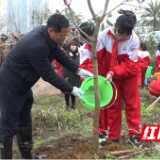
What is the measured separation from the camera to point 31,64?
299cm

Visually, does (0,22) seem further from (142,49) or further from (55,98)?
(142,49)

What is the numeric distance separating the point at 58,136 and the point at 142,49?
4.66 m

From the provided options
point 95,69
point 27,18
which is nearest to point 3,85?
point 95,69

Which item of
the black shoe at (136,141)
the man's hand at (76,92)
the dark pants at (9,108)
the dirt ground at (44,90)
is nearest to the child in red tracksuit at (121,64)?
the black shoe at (136,141)

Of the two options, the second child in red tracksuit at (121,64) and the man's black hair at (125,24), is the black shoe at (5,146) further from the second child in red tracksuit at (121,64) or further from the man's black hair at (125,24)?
the man's black hair at (125,24)

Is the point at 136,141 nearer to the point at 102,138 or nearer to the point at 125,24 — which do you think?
the point at 102,138

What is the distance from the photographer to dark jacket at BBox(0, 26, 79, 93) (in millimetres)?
2879

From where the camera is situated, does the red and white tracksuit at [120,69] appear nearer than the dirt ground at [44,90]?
Yes

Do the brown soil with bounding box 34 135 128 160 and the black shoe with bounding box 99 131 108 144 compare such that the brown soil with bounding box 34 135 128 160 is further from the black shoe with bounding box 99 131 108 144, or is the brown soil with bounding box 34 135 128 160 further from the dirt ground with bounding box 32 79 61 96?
the dirt ground with bounding box 32 79 61 96

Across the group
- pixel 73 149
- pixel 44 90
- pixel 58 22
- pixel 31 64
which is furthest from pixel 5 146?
pixel 44 90

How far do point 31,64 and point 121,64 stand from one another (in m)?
1.18

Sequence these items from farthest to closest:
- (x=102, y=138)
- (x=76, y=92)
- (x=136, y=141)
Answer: (x=102, y=138) → (x=136, y=141) → (x=76, y=92)

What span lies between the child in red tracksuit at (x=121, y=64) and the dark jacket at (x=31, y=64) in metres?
0.73

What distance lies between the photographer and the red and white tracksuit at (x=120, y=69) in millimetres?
3541
